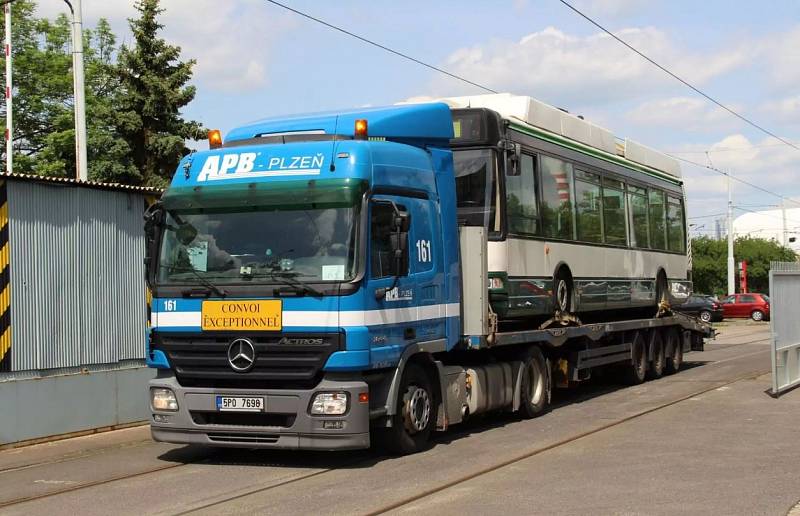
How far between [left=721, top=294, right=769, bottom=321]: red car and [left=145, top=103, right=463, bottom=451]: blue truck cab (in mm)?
46707

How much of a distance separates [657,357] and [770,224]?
12091cm

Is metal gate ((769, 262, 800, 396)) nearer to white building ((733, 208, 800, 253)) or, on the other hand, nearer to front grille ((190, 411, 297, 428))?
front grille ((190, 411, 297, 428))

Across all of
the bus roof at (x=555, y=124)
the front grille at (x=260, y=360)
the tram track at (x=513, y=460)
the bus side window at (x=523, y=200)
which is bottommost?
the tram track at (x=513, y=460)

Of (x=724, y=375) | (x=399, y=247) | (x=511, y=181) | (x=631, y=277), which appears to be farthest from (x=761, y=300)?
(x=399, y=247)

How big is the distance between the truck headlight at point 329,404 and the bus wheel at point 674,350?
1261cm

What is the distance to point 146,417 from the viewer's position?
14352 millimetres

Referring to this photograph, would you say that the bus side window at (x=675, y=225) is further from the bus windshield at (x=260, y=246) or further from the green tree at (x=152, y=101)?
the green tree at (x=152, y=101)

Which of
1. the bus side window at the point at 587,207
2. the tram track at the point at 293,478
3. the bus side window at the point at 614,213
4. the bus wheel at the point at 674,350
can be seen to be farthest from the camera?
the bus wheel at the point at 674,350

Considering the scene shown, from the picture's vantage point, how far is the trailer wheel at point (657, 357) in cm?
2012

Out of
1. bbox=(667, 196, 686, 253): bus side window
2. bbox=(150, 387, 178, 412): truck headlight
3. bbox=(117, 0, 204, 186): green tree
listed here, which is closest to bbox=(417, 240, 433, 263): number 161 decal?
bbox=(150, 387, 178, 412): truck headlight

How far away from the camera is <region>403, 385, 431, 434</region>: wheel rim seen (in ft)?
35.4

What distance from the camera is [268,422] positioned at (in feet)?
33.2

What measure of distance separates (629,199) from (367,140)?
8709mm

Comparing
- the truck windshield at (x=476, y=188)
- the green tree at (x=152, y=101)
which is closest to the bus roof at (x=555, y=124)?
the truck windshield at (x=476, y=188)
